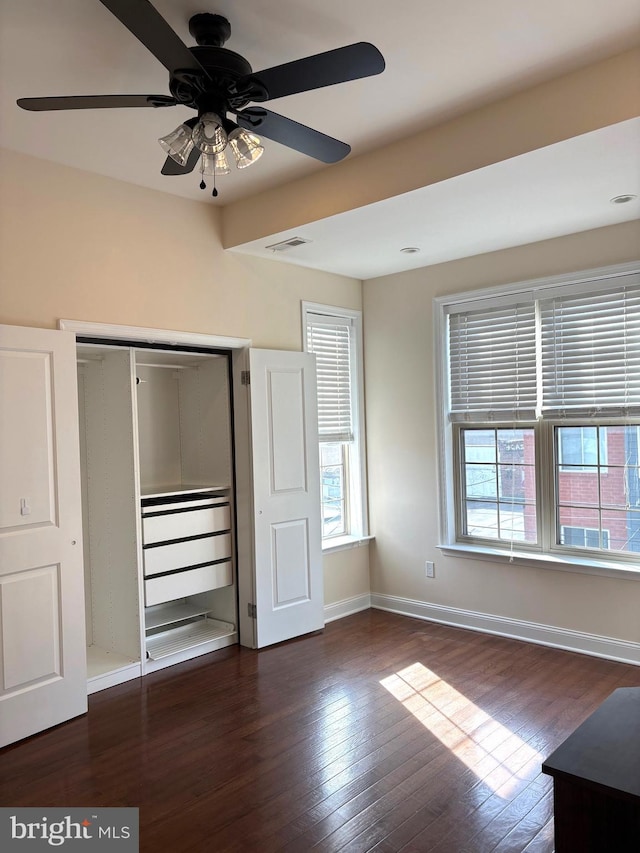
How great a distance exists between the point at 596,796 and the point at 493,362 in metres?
3.23

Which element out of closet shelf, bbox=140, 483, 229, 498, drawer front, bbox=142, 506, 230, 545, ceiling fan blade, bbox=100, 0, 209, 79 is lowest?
drawer front, bbox=142, 506, 230, 545

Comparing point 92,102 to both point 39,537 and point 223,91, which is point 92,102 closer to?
point 223,91

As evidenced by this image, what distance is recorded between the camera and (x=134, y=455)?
389 centimetres

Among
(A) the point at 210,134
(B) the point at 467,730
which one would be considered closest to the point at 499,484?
(B) the point at 467,730

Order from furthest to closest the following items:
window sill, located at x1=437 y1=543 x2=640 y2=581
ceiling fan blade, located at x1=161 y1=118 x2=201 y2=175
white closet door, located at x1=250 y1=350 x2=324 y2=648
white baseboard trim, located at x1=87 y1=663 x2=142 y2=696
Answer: white closet door, located at x1=250 y1=350 x2=324 y2=648 < window sill, located at x1=437 y1=543 x2=640 y2=581 < white baseboard trim, located at x1=87 y1=663 x2=142 y2=696 < ceiling fan blade, located at x1=161 y1=118 x2=201 y2=175

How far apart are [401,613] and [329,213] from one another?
3129mm

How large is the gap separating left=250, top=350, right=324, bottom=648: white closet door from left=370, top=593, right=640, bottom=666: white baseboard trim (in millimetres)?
744

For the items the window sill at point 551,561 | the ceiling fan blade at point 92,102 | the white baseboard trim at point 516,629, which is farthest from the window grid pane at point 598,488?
the ceiling fan blade at point 92,102

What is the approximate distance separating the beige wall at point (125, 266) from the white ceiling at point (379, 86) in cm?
15

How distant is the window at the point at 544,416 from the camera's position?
4020 millimetres

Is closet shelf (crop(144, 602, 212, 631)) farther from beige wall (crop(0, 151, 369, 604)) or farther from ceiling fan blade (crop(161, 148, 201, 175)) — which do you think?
ceiling fan blade (crop(161, 148, 201, 175))

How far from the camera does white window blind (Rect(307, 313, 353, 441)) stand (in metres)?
5.09

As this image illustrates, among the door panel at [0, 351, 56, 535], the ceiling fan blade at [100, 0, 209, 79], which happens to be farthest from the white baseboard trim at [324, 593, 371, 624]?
the ceiling fan blade at [100, 0, 209, 79]

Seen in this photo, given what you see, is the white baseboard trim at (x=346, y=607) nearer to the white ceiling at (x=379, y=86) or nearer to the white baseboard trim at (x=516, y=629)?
the white baseboard trim at (x=516, y=629)
